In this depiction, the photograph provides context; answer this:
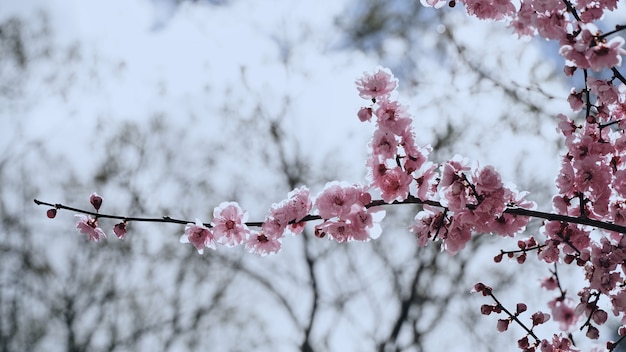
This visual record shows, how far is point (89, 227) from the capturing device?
265cm

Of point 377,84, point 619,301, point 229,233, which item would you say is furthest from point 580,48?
point 229,233

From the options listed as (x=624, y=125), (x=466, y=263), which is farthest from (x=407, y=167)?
(x=466, y=263)

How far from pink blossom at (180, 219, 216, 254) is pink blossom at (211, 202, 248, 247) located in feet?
0.12

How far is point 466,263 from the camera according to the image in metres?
9.14

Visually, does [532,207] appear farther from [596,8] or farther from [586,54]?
[596,8]

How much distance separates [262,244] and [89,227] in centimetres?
86

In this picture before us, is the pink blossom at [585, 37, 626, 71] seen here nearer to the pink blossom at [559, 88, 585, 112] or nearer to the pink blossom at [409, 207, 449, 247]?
the pink blossom at [559, 88, 585, 112]

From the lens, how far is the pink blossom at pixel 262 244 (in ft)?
8.59

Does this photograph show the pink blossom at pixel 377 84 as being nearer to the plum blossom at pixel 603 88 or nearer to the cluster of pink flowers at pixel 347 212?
the cluster of pink flowers at pixel 347 212

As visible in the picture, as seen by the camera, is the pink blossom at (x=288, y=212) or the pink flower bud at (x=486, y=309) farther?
the pink flower bud at (x=486, y=309)

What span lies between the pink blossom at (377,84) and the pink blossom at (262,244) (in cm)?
83

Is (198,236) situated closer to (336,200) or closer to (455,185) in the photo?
(336,200)

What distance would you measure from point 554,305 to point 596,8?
1.35 meters

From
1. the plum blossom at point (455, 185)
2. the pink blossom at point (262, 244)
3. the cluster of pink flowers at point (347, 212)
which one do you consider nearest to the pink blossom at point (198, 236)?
the pink blossom at point (262, 244)
